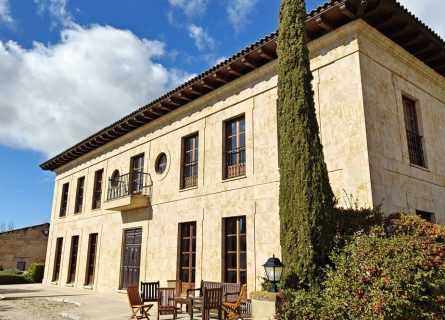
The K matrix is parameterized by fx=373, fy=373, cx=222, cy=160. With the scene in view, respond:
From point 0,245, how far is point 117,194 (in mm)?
17341

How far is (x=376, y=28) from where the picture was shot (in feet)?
29.2

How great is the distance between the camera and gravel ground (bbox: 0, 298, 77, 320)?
9.83 metres

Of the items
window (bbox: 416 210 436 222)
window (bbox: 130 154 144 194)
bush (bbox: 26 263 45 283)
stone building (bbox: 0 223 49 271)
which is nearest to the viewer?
window (bbox: 416 210 436 222)

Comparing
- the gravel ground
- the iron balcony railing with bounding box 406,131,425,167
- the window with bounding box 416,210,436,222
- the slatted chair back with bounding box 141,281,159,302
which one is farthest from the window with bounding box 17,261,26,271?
the iron balcony railing with bounding box 406,131,425,167

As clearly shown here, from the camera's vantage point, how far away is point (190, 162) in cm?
1259

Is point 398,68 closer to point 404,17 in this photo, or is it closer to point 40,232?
point 404,17

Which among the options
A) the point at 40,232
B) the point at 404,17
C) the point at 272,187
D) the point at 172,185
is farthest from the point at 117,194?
the point at 40,232

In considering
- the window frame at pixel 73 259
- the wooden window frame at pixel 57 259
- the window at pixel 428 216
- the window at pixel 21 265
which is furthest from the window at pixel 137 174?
the window at pixel 21 265

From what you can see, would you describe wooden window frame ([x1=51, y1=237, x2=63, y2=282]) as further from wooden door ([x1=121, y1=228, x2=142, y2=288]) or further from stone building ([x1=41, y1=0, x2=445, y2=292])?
wooden door ([x1=121, y1=228, x2=142, y2=288])

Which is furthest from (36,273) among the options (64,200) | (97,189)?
(97,189)

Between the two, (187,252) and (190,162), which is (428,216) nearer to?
(187,252)

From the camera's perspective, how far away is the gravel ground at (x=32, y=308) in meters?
9.83

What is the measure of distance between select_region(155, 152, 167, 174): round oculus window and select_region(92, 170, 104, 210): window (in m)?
4.89

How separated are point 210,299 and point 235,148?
4.67 metres
